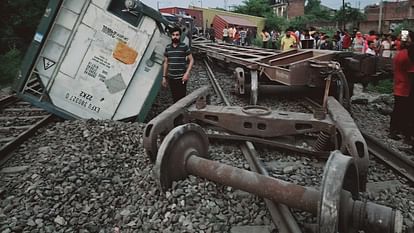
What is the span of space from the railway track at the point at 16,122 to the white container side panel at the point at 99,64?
2.20 ft

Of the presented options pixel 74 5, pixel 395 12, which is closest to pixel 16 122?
pixel 74 5

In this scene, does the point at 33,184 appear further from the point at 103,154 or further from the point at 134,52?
the point at 134,52

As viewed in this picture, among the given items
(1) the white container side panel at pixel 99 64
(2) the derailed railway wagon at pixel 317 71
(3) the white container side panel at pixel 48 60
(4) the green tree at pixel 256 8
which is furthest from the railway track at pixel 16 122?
(4) the green tree at pixel 256 8

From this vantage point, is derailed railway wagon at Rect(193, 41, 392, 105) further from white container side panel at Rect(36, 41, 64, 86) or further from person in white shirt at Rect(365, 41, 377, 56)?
person in white shirt at Rect(365, 41, 377, 56)

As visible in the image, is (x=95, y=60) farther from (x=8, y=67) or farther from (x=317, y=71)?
(x=8, y=67)

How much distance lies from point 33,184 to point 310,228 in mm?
2912

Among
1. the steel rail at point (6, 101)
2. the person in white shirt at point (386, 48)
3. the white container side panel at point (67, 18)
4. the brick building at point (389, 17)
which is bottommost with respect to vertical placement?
the steel rail at point (6, 101)

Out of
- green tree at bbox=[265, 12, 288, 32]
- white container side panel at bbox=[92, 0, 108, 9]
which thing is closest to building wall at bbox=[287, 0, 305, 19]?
green tree at bbox=[265, 12, 288, 32]

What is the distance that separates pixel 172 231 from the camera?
2994mm

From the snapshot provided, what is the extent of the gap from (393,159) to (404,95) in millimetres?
2018

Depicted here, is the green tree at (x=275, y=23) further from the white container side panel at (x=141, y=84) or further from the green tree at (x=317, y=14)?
the white container side panel at (x=141, y=84)

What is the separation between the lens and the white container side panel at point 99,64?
6449mm

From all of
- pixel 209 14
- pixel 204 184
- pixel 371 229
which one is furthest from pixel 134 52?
pixel 209 14

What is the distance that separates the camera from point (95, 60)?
653cm
